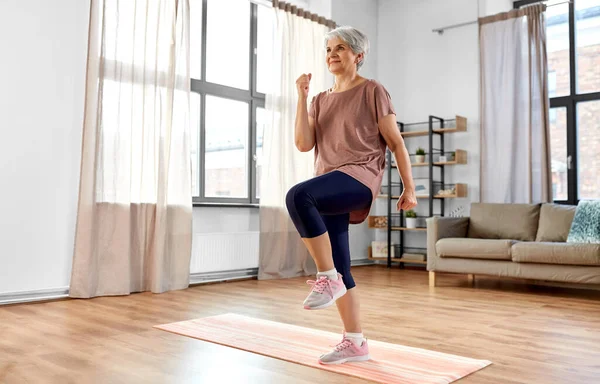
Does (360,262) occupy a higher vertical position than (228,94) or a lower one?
lower

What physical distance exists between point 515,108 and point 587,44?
92 cm

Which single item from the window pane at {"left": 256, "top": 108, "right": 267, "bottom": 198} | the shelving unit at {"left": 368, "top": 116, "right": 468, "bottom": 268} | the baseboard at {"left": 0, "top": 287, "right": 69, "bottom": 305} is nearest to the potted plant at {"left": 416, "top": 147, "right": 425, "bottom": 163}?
the shelving unit at {"left": 368, "top": 116, "right": 468, "bottom": 268}

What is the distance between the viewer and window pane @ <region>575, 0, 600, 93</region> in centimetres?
545

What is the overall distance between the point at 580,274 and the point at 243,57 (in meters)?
3.57

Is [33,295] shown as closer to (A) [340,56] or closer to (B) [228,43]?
(A) [340,56]

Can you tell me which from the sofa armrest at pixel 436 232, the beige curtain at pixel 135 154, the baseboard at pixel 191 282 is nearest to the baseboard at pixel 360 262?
the baseboard at pixel 191 282

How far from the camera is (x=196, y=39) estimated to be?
509 centimetres

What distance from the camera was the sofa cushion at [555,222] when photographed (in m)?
4.64

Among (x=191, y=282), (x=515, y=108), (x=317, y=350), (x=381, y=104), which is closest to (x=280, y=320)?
(x=317, y=350)

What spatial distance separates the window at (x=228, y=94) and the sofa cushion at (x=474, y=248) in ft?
6.14

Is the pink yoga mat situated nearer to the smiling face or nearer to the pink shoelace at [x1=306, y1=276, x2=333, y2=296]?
the pink shoelace at [x1=306, y1=276, x2=333, y2=296]

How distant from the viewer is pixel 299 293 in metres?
4.28

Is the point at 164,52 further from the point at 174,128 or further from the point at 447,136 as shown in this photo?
the point at 447,136

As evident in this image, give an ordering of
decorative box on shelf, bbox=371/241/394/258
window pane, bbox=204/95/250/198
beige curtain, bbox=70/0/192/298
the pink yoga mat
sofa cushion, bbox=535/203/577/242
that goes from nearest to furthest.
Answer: the pink yoga mat → beige curtain, bbox=70/0/192/298 → sofa cushion, bbox=535/203/577/242 → window pane, bbox=204/95/250/198 → decorative box on shelf, bbox=371/241/394/258
